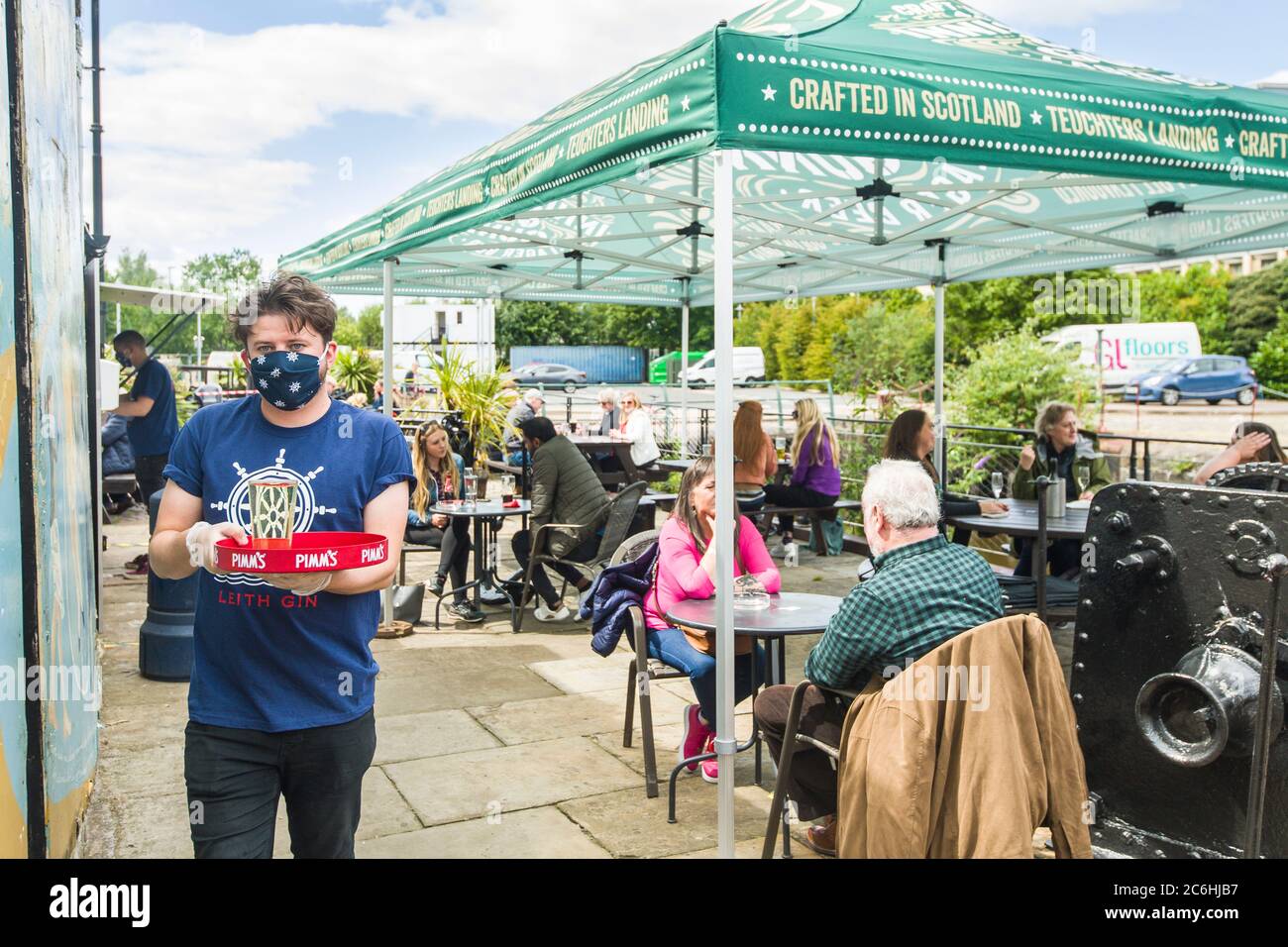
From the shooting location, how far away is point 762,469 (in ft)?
25.9

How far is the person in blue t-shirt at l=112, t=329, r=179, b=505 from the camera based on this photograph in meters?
8.58

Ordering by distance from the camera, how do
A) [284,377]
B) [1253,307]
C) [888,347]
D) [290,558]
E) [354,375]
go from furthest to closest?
[1253,307]
[888,347]
[354,375]
[284,377]
[290,558]

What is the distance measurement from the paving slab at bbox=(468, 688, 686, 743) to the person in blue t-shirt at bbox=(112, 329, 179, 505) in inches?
190

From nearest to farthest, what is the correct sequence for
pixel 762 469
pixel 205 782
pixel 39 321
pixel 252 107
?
1. pixel 205 782
2. pixel 39 321
3. pixel 762 469
4. pixel 252 107

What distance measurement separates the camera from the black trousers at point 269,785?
82.0 inches

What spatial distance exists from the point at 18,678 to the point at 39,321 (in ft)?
3.32

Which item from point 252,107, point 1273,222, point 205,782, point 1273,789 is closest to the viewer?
point 205,782

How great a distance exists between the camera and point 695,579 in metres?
4.18

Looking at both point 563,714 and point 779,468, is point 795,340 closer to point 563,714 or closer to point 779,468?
point 779,468

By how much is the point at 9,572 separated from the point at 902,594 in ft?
7.26

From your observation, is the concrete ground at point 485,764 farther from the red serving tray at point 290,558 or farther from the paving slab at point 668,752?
the red serving tray at point 290,558

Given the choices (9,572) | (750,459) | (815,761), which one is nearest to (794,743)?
(815,761)

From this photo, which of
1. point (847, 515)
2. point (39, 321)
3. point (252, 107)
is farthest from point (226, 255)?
point (39, 321)
